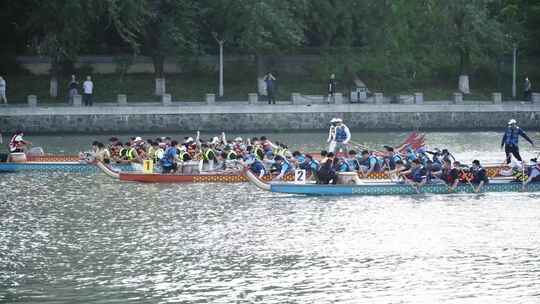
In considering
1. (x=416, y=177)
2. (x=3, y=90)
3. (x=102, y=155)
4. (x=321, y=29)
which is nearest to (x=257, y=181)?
(x=416, y=177)

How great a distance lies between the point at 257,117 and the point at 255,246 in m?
32.2

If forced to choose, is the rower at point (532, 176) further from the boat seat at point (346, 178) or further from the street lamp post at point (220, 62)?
the street lamp post at point (220, 62)

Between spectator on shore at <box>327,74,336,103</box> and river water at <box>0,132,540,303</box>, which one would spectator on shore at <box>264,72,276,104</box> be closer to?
spectator on shore at <box>327,74,336,103</box>

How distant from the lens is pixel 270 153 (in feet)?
142

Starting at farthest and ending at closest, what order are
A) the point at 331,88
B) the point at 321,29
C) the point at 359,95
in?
the point at 321,29
the point at 359,95
the point at 331,88

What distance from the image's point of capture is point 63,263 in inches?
1167

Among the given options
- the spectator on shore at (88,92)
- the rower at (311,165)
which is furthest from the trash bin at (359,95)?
the rower at (311,165)

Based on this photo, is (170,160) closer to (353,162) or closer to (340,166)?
(353,162)

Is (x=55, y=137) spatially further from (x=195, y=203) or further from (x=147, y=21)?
(x=195, y=203)

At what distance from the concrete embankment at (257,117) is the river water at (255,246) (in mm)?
18204

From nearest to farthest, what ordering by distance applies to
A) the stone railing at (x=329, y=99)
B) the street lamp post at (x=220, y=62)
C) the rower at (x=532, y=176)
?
1. the rower at (x=532, y=176)
2. the stone railing at (x=329, y=99)
3. the street lamp post at (x=220, y=62)

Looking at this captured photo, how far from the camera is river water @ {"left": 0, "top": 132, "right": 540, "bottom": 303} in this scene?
2684 centimetres

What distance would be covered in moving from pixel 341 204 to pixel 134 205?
20.2 ft

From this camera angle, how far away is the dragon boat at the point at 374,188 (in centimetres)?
3891
